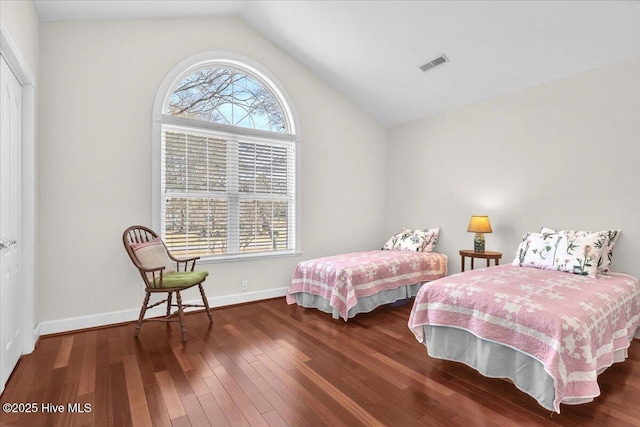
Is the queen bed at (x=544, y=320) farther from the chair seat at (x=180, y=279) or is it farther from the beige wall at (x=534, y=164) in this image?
the chair seat at (x=180, y=279)

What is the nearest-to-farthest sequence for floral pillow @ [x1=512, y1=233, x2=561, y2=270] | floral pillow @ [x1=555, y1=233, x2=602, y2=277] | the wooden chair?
floral pillow @ [x1=555, y1=233, x2=602, y2=277], the wooden chair, floral pillow @ [x1=512, y1=233, x2=561, y2=270]

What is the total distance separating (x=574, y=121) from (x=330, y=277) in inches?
115

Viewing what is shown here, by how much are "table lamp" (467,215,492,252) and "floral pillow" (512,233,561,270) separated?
0.49 metres

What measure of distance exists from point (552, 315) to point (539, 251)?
141 cm

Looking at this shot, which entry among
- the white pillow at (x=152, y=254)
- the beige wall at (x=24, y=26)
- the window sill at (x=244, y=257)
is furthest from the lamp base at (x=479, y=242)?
A: the beige wall at (x=24, y=26)

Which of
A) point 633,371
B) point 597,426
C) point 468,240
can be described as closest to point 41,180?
point 597,426

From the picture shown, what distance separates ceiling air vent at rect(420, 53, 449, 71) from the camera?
3.54 meters

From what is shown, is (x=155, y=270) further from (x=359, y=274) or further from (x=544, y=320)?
(x=544, y=320)

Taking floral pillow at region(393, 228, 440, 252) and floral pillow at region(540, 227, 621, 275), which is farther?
floral pillow at region(393, 228, 440, 252)

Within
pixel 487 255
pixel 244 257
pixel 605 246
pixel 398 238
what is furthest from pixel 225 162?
pixel 605 246

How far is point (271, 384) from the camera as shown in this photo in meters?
2.12

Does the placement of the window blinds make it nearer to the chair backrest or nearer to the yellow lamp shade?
the chair backrest

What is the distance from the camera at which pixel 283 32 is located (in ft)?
12.9

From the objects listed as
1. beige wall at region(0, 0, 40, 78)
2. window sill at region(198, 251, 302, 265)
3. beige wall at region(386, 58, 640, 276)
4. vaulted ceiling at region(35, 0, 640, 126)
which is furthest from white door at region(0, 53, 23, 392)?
beige wall at region(386, 58, 640, 276)
